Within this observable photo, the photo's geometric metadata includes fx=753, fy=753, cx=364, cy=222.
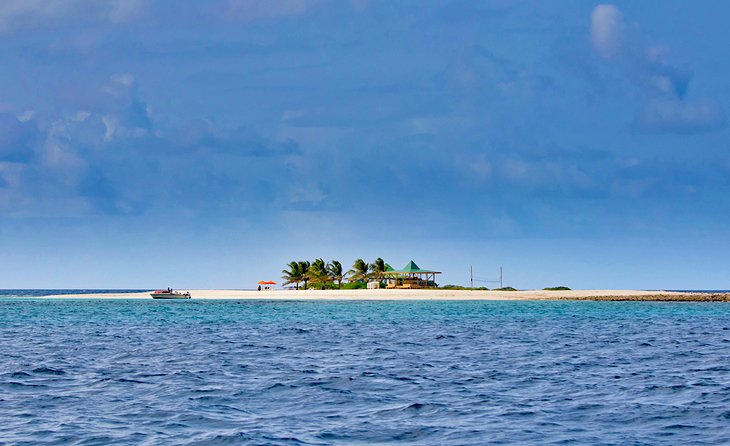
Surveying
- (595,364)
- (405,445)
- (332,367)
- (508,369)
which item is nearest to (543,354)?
(595,364)

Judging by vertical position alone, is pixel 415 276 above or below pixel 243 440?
above

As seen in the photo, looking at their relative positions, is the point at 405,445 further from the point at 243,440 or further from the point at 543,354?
the point at 543,354

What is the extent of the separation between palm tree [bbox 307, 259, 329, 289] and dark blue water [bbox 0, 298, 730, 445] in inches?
4767

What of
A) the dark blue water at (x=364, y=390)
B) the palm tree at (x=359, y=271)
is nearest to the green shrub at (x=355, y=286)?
the palm tree at (x=359, y=271)

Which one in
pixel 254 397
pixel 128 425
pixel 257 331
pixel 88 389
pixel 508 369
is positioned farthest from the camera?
pixel 257 331

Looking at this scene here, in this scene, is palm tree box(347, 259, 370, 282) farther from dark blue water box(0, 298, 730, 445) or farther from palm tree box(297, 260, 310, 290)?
dark blue water box(0, 298, 730, 445)

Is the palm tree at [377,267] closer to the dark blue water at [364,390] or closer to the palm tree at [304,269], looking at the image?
the palm tree at [304,269]

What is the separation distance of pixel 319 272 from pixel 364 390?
142m

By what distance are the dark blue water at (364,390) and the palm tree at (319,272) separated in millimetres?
121087

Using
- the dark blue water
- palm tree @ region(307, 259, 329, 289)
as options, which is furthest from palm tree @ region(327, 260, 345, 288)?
the dark blue water

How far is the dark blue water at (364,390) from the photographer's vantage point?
57.8 ft

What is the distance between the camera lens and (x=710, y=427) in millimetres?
18375

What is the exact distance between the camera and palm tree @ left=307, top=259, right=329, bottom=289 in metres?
166

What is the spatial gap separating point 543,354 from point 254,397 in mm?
16997
